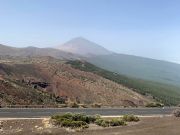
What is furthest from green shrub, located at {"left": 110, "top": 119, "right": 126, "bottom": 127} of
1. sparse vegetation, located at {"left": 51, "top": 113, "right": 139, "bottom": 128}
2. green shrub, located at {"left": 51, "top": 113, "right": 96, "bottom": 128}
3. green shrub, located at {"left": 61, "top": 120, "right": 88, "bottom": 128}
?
green shrub, located at {"left": 61, "top": 120, "right": 88, "bottom": 128}

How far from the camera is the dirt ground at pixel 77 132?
3058cm

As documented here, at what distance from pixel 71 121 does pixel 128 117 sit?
6.85m

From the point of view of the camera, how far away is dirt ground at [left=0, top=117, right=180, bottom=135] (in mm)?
30578

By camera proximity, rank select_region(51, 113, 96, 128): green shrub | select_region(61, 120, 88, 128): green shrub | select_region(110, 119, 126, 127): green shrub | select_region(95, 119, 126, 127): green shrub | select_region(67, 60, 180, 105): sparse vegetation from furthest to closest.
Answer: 1. select_region(67, 60, 180, 105): sparse vegetation
2. select_region(110, 119, 126, 127): green shrub
3. select_region(95, 119, 126, 127): green shrub
4. select_region(51, 113, 96, 128): green shrub
5. select_region(61, 120, 88, 128): green shrub

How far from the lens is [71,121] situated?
34438 mm

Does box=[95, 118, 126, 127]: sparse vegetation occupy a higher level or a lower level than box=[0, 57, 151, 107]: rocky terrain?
lower

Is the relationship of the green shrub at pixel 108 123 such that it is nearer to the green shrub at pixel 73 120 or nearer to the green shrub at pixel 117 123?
the green shrub at pixel 117 123

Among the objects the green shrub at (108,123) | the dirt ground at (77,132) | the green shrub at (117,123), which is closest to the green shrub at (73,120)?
the dirt ground at (77,132)

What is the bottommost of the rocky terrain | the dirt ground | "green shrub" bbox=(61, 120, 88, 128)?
the dirt ground

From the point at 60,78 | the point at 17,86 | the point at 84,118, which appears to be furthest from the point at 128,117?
the point at 60,78

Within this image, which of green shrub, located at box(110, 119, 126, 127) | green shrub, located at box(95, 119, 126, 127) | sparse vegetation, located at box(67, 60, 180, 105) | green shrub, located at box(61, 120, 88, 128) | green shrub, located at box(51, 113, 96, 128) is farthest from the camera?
sparse vegetation, located at box(67, 60, 180, 105)

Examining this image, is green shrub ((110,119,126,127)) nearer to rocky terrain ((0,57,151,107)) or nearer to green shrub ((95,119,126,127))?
green shrub ((95,119,126,127))

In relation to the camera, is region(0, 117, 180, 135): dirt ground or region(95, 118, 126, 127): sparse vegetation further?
region(95, 118, 126, 127): sparse vegetation

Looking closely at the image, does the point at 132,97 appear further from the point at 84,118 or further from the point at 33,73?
the point at 84,118
